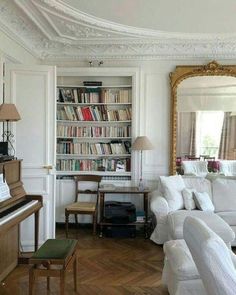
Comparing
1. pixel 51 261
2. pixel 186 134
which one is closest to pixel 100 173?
pixel 186 134

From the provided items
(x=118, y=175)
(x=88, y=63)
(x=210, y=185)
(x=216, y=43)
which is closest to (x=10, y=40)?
(x=88, y=63)

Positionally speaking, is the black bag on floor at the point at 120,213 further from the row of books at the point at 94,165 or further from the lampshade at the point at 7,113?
the lampshade at the point at 7,113

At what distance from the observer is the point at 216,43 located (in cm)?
496

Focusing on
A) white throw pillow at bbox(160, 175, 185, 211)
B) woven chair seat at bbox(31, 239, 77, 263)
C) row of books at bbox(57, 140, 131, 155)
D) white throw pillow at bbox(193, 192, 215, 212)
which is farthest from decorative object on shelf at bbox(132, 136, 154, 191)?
woven chair seat at bbox(31, 239, 77, 263)

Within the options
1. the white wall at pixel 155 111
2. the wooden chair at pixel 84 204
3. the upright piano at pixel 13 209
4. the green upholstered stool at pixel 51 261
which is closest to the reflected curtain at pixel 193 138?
the white wall at pixel 155 111

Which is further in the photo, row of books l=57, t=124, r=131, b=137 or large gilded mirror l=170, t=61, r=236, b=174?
row of books l=57, t=124, r=131, b=137

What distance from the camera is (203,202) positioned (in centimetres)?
446

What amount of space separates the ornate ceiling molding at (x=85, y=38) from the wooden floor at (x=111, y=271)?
9.37ft

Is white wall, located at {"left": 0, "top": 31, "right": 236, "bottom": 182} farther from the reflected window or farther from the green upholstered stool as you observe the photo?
the green upholstered stool

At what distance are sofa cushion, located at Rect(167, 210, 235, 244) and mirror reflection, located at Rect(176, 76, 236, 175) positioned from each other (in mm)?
1299

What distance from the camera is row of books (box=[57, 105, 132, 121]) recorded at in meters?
5.40

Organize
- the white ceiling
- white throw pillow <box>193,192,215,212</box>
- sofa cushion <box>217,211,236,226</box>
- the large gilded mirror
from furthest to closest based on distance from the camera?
the large gilded mirror < white throw pillow <box>193,192,215,212</box> < sofa cushion <box>217,211,236,226</box> < the white ceiling

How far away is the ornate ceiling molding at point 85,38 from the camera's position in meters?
3.72

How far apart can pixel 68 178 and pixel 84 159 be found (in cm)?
41
